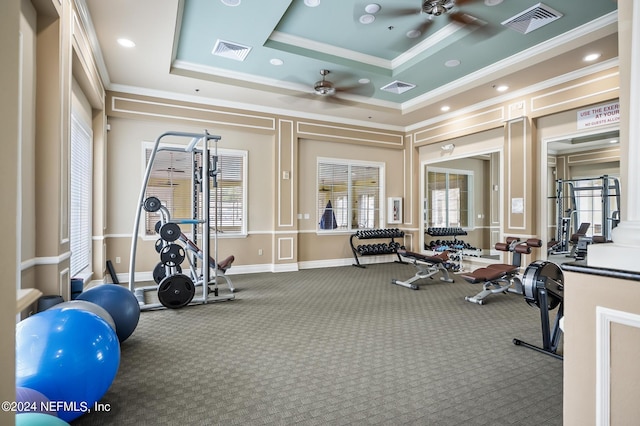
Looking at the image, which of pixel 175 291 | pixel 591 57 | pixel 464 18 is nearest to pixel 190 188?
pixel 175 291

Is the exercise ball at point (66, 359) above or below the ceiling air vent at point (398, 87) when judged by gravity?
below

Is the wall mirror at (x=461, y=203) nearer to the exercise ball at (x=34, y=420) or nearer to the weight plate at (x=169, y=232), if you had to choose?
the weight plate at (x=169, y=232)

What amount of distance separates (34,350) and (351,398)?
6.01ft

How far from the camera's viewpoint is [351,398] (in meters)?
2.26

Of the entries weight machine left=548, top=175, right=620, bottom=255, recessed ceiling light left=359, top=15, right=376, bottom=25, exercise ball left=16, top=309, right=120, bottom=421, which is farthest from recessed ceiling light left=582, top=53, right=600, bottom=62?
exercise ball left=16, top=309, right=120, bottom=421

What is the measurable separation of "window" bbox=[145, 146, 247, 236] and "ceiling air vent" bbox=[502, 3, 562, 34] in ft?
16.1

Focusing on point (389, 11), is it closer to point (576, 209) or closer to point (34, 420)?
point (34, 420)

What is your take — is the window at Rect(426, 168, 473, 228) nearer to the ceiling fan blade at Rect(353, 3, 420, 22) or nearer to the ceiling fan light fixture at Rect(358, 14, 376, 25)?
the ceiling fan light fixture at Rect(358, 14, 376, 25)

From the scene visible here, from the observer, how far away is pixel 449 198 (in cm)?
940

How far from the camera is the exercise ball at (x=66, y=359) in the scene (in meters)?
1.76

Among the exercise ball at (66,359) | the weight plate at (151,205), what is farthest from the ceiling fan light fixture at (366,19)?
the exercise ball at (66,359)

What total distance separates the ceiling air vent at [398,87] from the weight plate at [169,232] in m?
4.49

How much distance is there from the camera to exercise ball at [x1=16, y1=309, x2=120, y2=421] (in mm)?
1761

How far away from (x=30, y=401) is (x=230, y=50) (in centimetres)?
483
